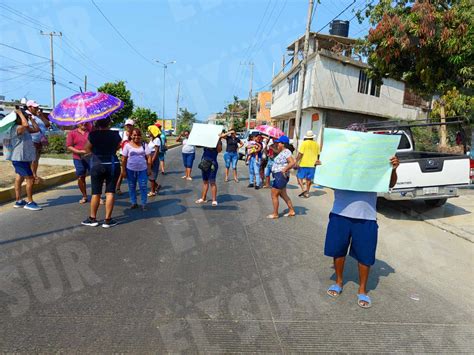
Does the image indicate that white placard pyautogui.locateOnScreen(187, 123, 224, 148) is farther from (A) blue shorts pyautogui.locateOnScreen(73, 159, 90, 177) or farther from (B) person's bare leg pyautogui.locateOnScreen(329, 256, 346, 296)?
(B) person's bare leg pyautogui.locateOnScreen(329, 256, 346, 296)

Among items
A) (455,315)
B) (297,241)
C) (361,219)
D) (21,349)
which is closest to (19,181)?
(21,349)

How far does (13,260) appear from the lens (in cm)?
419

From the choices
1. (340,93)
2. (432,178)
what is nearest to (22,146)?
(432,178)

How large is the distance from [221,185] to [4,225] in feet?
19.0

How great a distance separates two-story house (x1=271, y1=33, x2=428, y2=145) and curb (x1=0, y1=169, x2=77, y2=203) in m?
12.3

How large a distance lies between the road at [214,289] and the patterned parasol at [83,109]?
5.45 ft

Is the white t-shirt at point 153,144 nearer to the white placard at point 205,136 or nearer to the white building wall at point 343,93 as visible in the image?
the white placard at point 205,136

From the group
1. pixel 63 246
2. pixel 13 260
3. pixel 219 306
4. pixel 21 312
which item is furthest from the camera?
pixel 63 246

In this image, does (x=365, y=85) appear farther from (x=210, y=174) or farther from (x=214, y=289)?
(x=214, y=289)

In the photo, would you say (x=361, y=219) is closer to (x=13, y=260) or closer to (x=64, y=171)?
(x=13, y=260)

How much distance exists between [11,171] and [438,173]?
10405mm

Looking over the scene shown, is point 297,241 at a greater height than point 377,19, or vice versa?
point 377,19

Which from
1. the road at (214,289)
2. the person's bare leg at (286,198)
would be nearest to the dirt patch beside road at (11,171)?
the road at (214,289)

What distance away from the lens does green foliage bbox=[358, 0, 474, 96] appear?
8398mm
